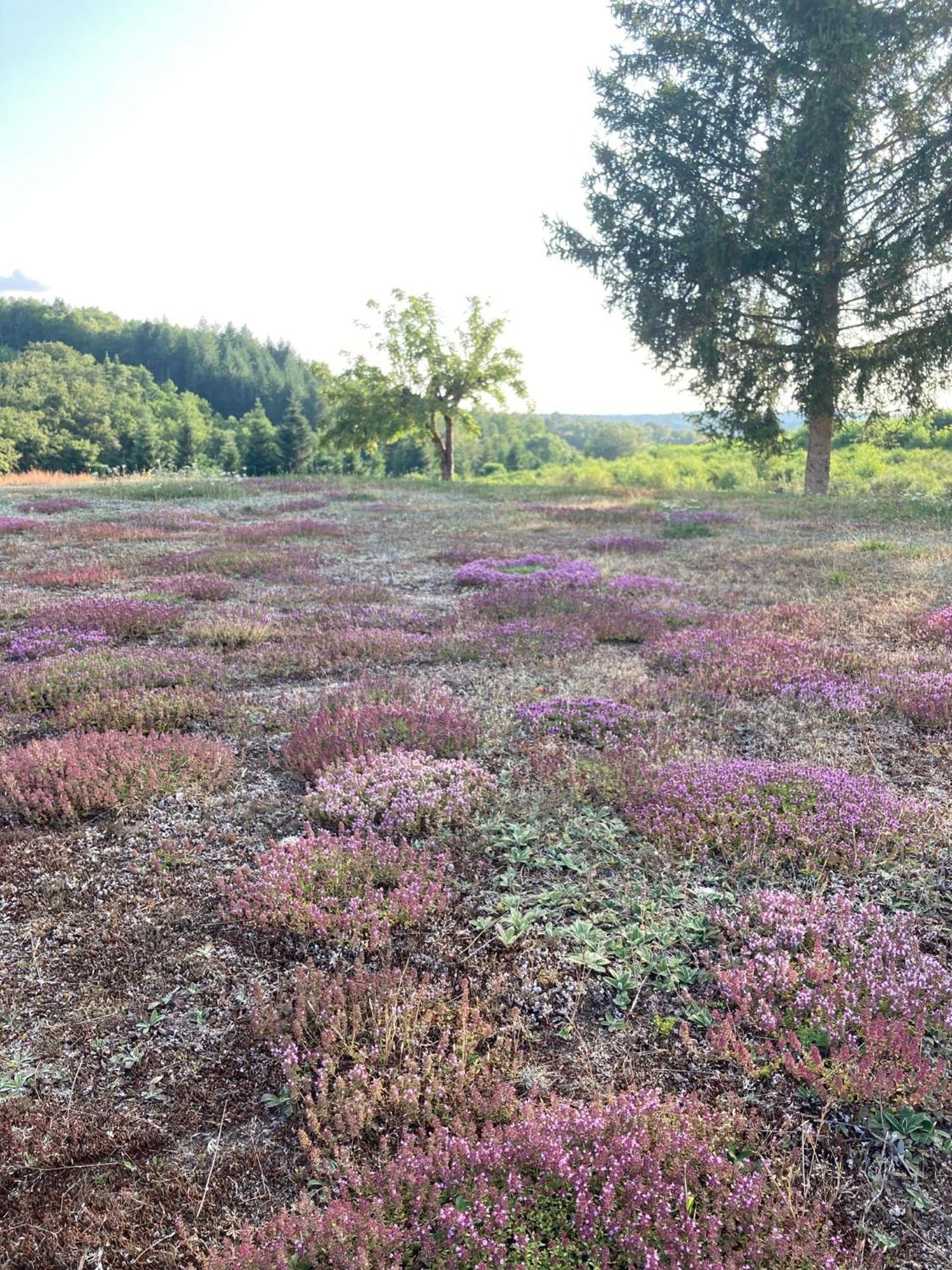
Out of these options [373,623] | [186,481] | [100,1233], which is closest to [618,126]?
[186,481]

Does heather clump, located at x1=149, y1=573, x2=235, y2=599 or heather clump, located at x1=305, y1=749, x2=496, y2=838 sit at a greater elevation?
heather clump, located at x1=149, y1=573, x2=235, y2=599

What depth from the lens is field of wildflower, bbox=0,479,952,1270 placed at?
7.91ft

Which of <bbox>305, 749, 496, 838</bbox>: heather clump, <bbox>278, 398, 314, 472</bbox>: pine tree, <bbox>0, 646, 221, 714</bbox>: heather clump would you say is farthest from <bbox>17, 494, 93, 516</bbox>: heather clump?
<bbox>278, 398, 314, 472</bbox>: pine tree

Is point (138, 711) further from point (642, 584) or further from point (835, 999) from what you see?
point (642, 584)

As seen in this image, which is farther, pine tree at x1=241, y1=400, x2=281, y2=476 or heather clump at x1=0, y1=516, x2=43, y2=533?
pine tree at x1=241, y1=400, x2=281, y2=476

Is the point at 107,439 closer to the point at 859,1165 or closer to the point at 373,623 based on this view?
the point at 373,623

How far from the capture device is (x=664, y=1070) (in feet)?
9.92

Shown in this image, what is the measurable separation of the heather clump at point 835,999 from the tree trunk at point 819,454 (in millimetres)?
28315

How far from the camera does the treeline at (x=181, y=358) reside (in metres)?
185

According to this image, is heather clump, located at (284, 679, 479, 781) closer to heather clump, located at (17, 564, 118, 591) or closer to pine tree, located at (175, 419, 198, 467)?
heather clump, located at (17, 564, 118, 591)

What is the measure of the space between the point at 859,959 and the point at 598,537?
1556 centimetres

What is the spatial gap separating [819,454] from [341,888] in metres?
29.8

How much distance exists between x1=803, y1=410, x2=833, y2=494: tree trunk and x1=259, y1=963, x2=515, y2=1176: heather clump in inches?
1162

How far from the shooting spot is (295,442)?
325 ft
